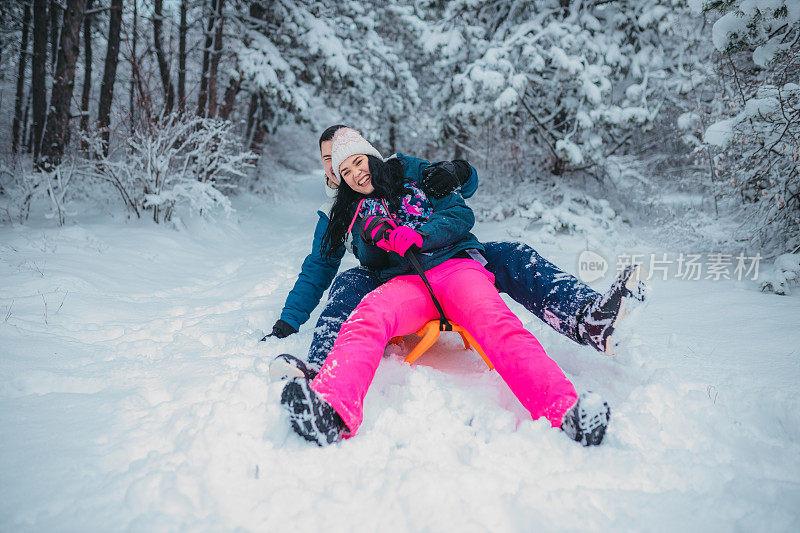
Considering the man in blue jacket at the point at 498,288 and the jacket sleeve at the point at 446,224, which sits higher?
the jacket sleeve at the point at 446,224

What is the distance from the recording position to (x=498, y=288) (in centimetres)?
215

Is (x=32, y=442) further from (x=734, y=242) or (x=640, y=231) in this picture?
(x=640, y=231)

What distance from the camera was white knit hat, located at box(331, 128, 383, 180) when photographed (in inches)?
87.9

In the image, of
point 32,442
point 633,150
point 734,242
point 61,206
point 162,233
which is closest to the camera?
point 32,442

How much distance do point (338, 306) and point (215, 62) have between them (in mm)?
7386

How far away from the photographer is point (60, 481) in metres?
1.09

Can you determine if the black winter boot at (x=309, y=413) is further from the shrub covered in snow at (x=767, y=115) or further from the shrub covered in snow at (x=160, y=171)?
the shrub covered in snow at (x=160, y=171)

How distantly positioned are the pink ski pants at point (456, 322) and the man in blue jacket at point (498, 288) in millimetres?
192

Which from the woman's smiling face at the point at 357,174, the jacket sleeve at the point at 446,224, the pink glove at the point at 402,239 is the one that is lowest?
the pink glove at the point at 402,239

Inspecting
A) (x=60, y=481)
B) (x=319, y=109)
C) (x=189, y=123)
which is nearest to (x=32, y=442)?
(x=60, y=481)

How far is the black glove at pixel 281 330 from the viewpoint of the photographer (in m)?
2.19

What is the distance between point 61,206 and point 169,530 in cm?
502

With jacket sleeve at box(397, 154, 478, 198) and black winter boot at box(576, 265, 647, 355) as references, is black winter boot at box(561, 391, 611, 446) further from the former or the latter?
jacket sleeve at box(397, 154, 478, 198)

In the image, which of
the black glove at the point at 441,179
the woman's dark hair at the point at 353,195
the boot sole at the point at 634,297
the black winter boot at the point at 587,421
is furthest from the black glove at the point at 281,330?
the boot sole at the point at 634,297
